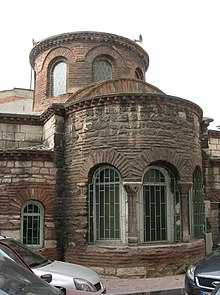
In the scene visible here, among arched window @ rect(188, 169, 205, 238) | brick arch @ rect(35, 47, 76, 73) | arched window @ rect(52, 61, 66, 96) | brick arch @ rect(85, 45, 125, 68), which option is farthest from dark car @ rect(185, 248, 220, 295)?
brick arch @ rect(35, 47, 76, 73)

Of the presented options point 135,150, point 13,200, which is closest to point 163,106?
point 135,150

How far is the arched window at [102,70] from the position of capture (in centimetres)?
1644

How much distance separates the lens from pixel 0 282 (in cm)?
277

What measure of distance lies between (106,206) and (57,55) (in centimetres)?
857

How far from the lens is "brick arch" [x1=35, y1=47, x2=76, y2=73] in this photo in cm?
1629

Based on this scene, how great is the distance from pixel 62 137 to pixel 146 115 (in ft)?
9.72

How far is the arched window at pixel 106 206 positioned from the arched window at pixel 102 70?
22.0 ft

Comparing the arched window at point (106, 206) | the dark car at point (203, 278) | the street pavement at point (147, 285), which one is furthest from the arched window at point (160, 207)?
the dark car at point (203, 278)

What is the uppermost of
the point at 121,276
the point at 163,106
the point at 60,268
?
the point at 163,106

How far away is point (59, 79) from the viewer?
656 inches

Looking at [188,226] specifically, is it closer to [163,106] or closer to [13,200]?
[163,106]

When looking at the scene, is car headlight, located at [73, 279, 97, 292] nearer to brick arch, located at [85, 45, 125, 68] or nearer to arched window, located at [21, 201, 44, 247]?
arched window, located at [21, 201, 44, 247]

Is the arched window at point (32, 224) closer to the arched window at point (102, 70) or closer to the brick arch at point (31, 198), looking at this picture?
the brick arch at point (31, 198)

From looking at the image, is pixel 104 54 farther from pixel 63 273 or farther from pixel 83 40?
pixel 63 273
